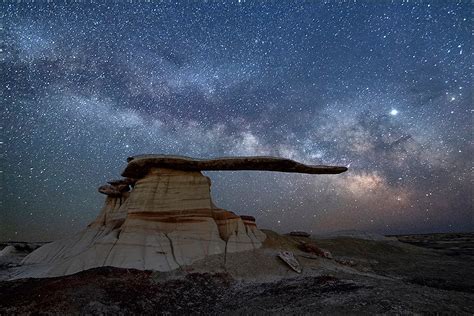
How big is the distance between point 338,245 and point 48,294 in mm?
22095

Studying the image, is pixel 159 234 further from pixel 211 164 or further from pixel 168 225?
pixel 211 164

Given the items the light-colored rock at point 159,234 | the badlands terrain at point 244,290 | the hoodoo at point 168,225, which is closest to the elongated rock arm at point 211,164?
the hoodoo at point 168,225

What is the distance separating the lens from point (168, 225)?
55.9ft

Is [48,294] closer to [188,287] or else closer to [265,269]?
[188,287]

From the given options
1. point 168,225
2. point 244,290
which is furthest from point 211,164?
point 244,290

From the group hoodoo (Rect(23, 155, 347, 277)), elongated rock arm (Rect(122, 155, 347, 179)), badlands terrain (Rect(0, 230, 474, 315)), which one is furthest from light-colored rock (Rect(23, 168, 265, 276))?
badlands terrain (Rect(0, 230, 474, 315))

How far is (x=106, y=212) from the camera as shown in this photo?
21703 mm

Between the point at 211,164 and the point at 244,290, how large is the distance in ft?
27.5

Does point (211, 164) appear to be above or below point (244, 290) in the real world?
above

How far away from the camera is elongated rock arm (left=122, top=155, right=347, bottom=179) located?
17.9m

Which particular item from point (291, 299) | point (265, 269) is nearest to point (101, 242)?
point (265, 269)

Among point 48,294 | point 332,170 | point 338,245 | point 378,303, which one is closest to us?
point 378,303

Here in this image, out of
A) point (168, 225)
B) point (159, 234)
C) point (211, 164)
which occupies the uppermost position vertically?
point (211, 164)

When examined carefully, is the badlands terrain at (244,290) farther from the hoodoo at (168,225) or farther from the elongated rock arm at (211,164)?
the elongated rock arm at (211,164)
